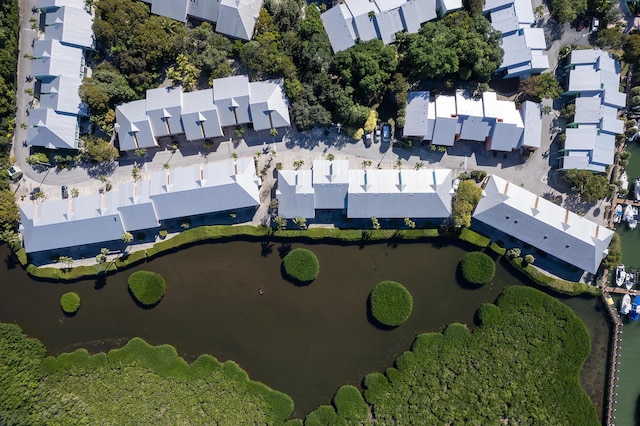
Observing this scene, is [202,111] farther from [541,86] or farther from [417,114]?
[541,86]

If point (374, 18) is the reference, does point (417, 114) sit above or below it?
below

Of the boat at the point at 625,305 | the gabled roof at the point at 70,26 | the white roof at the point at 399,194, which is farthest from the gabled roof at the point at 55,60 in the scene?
the boat at the point at 625,305

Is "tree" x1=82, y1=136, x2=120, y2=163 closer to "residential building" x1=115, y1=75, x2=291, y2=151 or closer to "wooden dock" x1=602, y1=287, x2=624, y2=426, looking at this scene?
"residential building" x1=115, y1=75, x2=291, y2=151

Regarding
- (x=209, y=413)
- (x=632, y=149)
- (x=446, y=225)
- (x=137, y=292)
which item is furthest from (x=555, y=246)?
(x=137, y=292)

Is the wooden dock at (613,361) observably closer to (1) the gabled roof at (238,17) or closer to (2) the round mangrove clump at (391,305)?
(2) the round mangrove clump at (391,305)

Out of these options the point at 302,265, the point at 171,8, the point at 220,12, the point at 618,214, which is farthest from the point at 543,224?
the point at 171,8

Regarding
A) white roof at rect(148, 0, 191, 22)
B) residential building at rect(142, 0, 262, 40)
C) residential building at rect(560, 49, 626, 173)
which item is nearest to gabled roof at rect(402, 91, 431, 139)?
residential building at rect(560, 49, 626, 173)
